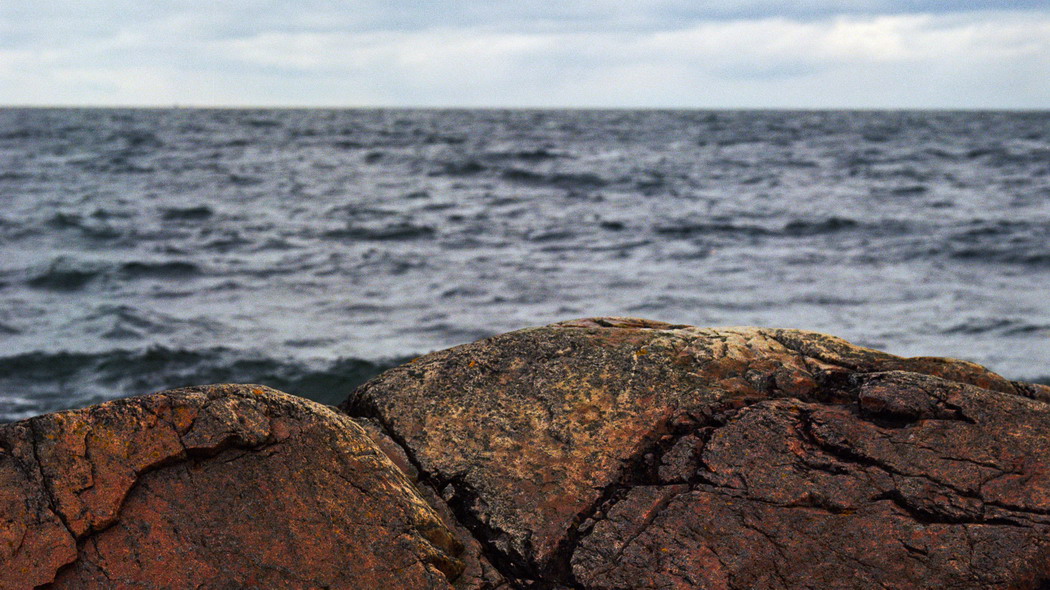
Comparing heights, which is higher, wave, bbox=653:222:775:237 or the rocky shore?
the rocky shore

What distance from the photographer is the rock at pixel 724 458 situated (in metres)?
2.21

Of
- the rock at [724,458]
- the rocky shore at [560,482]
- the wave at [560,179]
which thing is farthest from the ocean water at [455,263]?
the rocky shore at [560,482]

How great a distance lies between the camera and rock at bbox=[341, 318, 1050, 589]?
2207mm

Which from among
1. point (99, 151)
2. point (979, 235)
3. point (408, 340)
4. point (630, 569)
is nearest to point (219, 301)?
point (408, 340)

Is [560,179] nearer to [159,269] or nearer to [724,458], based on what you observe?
[159,269]

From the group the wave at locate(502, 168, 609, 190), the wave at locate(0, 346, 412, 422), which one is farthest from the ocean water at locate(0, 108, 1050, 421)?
the wave at locate(502, 168, 609, 190)

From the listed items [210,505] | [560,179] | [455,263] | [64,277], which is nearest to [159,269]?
[64,277]

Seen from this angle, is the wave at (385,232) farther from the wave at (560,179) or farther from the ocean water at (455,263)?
the wave at (560,179)

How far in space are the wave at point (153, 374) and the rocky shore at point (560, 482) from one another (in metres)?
4.50

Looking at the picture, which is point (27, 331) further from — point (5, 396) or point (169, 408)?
point (169, 408)

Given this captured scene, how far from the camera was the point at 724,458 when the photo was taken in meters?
2.52

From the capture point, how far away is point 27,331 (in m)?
8.61

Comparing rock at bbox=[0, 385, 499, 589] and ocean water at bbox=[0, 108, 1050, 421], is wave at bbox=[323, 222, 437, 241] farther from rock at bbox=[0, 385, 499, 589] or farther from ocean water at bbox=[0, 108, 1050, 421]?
rock at bbox=[0, 385, 499, 589]

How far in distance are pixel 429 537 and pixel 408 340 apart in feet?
20.2
